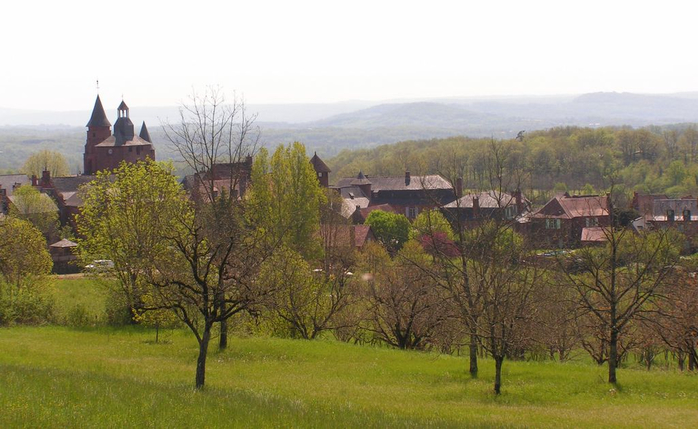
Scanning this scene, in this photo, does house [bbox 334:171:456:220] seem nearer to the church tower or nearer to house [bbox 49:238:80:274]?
the church tower

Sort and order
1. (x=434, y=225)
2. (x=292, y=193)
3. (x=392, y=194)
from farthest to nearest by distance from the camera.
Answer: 1. (x=392, y=194)
2. (x=434, y=225)
3. (x=292, y=193)

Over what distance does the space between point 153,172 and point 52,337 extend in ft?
34.0

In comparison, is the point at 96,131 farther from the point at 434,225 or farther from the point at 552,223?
the point at 552,223

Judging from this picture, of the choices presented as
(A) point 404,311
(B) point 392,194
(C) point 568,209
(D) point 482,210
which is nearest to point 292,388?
(A) point 404,311

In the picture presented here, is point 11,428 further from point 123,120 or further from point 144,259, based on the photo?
point 123,120

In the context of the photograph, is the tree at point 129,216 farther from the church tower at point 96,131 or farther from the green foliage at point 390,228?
the church tower at point 96,131

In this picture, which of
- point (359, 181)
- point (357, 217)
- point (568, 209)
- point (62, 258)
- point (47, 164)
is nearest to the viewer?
point (62, 258)

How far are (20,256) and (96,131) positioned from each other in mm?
49474

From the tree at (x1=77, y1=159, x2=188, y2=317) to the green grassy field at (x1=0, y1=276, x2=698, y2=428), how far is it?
2810 mm

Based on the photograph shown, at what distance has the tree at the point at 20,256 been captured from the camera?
118 ft

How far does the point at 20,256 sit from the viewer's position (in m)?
36.6

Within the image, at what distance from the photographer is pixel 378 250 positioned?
5509cm

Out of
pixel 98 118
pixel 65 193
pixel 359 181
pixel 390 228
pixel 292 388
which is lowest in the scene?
pixel 390 228

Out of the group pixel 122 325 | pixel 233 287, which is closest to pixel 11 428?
pixel 233 287
